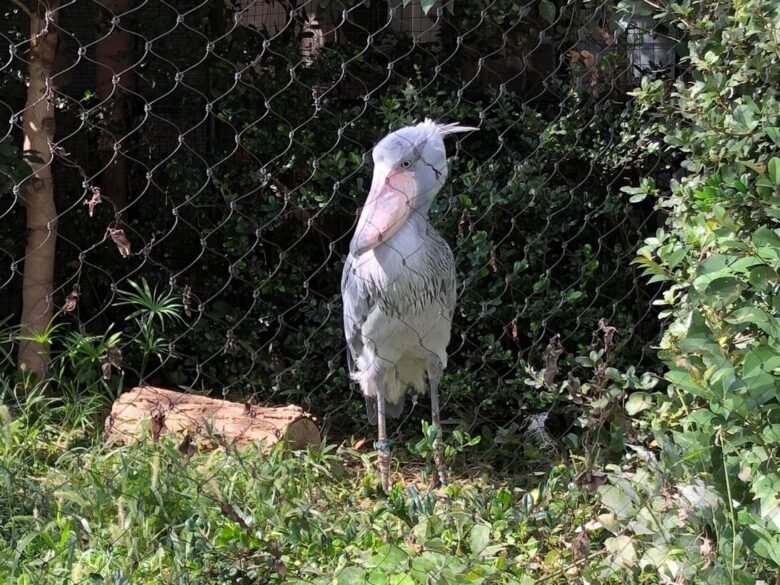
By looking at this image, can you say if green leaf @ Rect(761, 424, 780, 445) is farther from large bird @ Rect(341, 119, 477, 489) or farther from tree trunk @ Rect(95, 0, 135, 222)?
tree trunk @ Rect(95, 0, 135, 222)

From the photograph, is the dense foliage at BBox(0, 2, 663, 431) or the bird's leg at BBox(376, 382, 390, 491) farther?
the dense foliage at BBox(0, 2, 663, 431)

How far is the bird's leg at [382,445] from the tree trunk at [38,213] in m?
1.11

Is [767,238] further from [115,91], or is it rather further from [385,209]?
[115,91]

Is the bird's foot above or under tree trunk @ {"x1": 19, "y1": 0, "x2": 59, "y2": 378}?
under

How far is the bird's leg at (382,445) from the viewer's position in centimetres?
284

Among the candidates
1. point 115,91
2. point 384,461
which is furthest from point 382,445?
point 115,91

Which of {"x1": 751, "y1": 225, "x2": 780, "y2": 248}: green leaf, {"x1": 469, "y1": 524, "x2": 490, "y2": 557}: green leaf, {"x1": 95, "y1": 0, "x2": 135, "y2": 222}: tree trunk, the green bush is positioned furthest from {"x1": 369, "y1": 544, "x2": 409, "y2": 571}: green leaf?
{"x1": 95, "y1": 0, "x2": 135, "y2": 222}: tree trunk

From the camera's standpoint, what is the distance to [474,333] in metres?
3.52

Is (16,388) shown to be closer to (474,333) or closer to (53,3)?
(53,3)

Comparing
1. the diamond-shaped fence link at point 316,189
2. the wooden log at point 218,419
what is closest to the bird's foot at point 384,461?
the wooden log at point 218,419

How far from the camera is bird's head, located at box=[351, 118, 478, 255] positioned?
255 centimetres

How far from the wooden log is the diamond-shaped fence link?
18 centimetres

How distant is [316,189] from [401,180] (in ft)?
3.22

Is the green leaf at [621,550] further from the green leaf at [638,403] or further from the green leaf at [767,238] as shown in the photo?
the green leaf at [767,238]
